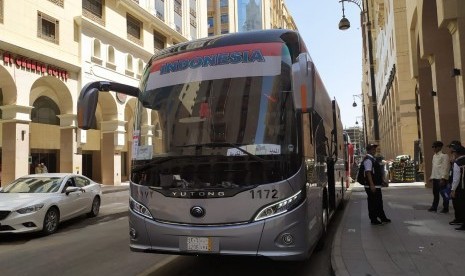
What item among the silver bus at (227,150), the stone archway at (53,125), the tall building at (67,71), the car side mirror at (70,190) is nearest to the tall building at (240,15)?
the tall building at (67,71)

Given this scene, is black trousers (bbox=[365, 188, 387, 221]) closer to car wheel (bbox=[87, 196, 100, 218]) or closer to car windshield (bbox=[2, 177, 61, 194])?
car windshield (bbox=[2, 177, 61, 194])

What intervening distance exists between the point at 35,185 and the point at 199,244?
7947mm

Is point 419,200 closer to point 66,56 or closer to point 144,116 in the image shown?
point 144,116

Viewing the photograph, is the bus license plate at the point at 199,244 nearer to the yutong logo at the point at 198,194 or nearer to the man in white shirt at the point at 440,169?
the yutong logo at the point at 198,194

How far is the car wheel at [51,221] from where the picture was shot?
1052cm

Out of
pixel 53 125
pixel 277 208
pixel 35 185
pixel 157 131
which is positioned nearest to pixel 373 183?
pixel 277 208

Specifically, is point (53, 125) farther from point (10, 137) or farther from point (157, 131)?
point (157, 131)

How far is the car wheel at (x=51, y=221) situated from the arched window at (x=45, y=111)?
63.9 ft

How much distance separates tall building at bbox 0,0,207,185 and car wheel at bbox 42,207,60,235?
14257mm

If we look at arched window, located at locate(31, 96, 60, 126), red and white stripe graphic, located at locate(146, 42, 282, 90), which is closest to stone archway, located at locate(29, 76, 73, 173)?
arched window, located at locate(31, 96, 60, 126)

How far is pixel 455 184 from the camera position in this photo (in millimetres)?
8938

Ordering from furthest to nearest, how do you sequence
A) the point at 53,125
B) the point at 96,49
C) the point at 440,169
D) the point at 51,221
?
the point at 96,49
the point at 53,125
the point at 440,169
the point at 51,221

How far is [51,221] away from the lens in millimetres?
10789

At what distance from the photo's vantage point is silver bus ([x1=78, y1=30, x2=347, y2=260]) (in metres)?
5.30
